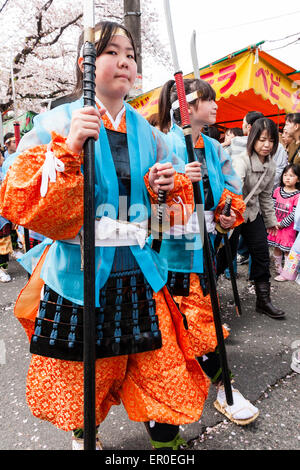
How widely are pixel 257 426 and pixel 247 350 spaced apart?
86 cm

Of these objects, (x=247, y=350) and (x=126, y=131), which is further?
→ (x=247, y=350)

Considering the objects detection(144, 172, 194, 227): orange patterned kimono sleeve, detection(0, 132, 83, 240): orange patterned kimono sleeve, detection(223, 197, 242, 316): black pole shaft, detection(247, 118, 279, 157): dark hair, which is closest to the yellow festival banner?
detection(247, 118, 279, 157): dark hair

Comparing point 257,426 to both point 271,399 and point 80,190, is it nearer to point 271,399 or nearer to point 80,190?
point 271,399

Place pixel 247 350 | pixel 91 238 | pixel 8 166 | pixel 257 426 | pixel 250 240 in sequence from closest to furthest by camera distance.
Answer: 1. pixel 91 238
2. pixel 8 166
3. pixel 257 426
4. pixel 247 350
5. pixel 250 240

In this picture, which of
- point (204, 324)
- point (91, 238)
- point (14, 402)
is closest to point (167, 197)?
point (91, 238)

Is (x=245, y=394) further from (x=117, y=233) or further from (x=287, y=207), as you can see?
(x=287, y=207)

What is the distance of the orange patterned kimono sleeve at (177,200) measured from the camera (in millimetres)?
1433

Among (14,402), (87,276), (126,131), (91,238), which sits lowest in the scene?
(14,402)

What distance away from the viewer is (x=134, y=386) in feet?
4.60

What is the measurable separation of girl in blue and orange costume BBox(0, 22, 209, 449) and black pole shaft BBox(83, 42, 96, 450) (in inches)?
9.9

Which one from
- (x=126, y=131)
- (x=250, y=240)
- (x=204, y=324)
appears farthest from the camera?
(x=250, y=240)

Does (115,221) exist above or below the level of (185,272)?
above

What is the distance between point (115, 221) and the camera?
1.27m

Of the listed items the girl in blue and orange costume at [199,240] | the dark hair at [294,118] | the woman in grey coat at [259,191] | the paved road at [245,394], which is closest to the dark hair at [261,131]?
the woman in grey coat at [259,191]
